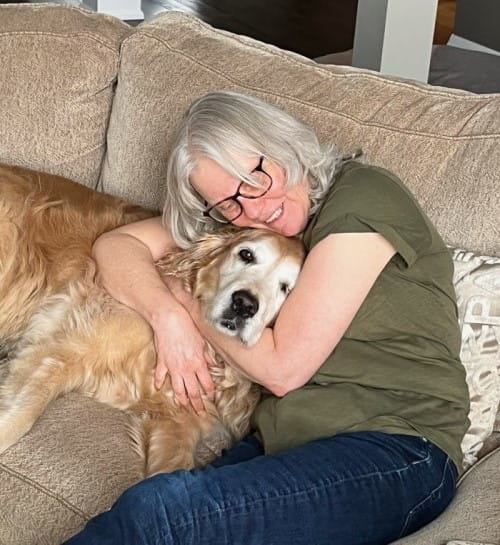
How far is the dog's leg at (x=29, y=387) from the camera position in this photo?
2004mm

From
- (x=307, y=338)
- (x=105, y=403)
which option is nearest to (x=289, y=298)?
(x=307, y=338)

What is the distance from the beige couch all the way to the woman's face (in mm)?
273

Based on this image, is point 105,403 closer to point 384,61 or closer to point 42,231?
point 42,231

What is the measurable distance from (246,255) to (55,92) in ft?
2.69

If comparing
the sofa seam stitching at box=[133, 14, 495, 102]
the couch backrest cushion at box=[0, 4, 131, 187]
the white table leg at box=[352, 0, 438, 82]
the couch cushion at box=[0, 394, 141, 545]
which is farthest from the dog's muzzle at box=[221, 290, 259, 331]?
the white table leg at box=[352, 0, 438, 82]

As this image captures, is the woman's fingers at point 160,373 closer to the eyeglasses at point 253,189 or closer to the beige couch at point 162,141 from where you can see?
the beige couch at point 162,141

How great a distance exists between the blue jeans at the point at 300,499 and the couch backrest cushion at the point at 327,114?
1.74 ft

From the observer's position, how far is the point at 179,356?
7.04 ft

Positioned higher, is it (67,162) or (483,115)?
(483,115)

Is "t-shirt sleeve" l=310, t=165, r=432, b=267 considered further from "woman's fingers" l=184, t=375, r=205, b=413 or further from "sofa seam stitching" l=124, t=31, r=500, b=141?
"woman's fingers" l=184, t=375, r=205, b=413

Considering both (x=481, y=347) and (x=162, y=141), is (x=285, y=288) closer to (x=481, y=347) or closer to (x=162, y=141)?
(x=481, y=347)

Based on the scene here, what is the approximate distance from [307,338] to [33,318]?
2.39ft

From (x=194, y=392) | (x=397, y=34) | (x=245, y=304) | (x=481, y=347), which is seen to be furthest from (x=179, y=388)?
(x=397, y=34)

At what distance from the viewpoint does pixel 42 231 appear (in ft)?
7.89
